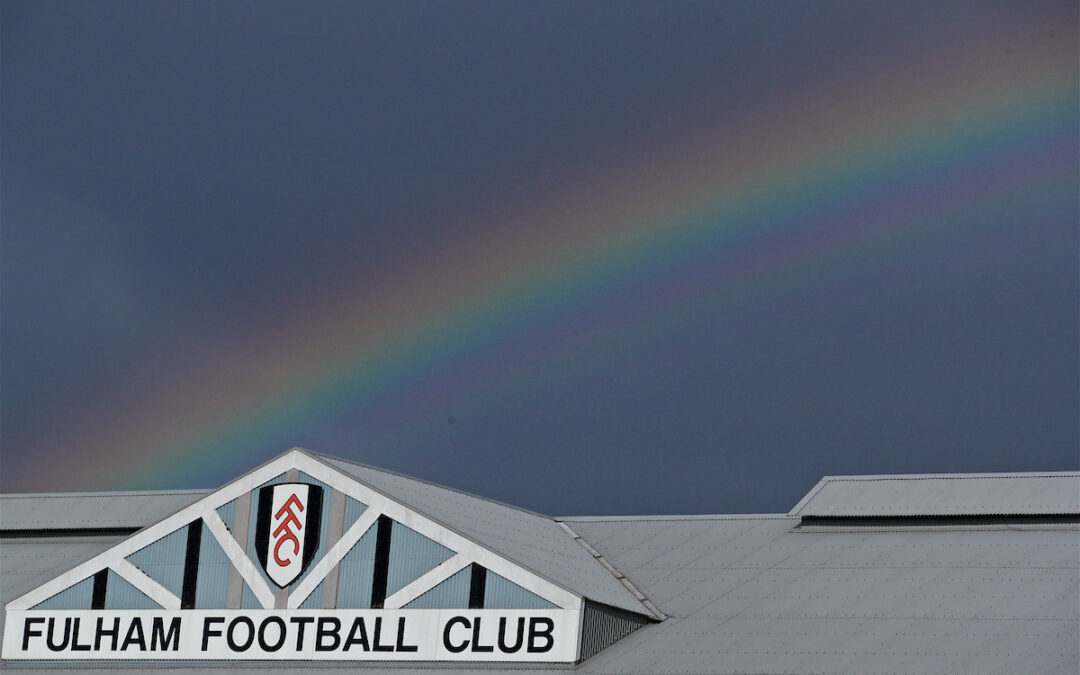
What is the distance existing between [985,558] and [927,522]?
4.00m

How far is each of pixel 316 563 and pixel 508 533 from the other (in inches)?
272

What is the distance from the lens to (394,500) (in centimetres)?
5056

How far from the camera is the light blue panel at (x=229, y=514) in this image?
171 ft

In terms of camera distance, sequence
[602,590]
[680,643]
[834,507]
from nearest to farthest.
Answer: [680,643], [602,590], [834,507]

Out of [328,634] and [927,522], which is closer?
[328,634]

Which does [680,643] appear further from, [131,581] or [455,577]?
[131,581]

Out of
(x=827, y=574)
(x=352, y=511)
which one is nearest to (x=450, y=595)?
(x=352, y=511)

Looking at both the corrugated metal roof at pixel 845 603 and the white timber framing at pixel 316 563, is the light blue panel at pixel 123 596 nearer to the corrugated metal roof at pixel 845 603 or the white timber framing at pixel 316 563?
the white timber framing at pixel 316 563

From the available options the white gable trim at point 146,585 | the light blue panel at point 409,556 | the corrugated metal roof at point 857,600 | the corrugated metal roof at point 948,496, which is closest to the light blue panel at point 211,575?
the white gable trim at point 146,585

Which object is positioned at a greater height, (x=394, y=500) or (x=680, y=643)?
(x=394, y=500)

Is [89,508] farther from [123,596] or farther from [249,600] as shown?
[249,600]

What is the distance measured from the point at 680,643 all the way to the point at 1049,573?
36.6ft

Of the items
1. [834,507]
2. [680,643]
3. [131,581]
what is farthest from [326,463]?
[834,507]

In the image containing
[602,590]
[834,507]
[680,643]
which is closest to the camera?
[680,643]
